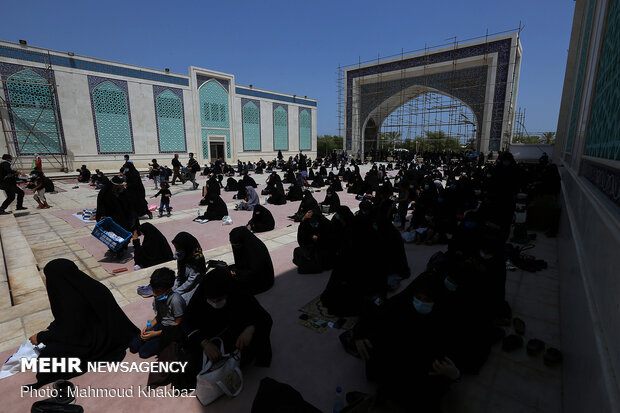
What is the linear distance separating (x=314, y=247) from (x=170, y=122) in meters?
16.0

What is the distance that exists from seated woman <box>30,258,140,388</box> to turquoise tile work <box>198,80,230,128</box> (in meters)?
17.8

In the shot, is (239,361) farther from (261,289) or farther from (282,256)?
(282,256)

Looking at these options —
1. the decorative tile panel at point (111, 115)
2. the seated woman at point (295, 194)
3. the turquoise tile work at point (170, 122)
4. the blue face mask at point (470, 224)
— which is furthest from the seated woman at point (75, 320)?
the turquoise tile work at point (170, 122)

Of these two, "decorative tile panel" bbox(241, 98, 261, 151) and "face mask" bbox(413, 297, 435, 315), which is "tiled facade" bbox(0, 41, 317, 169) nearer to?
"decorative tile panel" bbox(241, 98, 261, 151)

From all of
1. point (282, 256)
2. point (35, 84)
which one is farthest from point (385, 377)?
point (35, 84)

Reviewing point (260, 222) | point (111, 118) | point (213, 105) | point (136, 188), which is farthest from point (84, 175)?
point (260, 222)

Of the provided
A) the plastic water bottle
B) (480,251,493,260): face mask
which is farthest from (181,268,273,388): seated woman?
(480,251,493,260): face mask

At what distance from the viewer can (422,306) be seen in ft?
6.05

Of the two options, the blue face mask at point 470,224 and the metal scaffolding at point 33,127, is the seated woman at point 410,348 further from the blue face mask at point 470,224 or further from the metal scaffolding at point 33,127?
the metal scaffolding at point 33,127

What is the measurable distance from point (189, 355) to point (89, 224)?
5566mm

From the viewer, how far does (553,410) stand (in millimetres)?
1816

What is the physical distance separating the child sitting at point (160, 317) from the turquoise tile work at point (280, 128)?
2141 cm

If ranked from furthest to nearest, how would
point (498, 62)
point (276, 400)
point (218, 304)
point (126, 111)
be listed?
point (498, 62) → point (126, 111) → point (218, 304) → point (276, 400)

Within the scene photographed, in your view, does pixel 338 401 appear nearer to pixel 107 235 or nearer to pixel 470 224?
pixel 470 224
